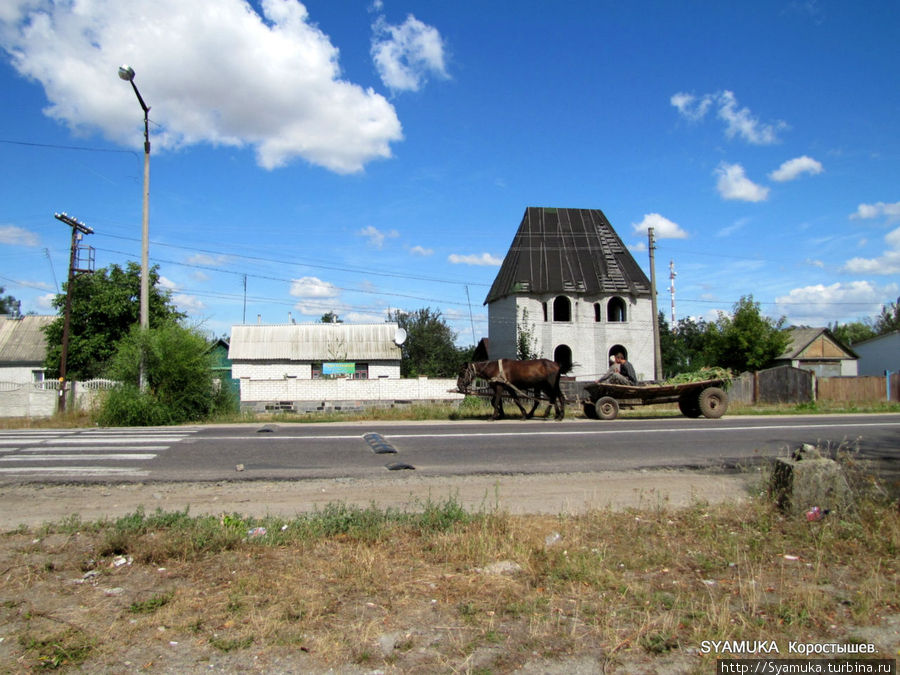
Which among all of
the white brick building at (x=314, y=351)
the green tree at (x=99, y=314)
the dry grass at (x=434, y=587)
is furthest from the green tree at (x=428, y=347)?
the dry grass at (x=434, y=587)

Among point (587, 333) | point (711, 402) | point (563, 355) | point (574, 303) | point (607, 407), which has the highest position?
point (574, 303)

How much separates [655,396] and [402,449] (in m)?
9.65

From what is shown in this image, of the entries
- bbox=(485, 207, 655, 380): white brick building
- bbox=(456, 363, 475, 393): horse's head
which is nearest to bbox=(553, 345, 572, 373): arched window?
bbox=(485, 207, 655, 380): white brick building

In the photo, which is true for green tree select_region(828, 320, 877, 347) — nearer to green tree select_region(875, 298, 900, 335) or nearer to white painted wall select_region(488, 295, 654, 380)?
green tree select_region(875, 298, 900, 335)

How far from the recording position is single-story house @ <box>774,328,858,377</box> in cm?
4847

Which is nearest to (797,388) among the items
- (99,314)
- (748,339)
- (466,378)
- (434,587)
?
(748,339)

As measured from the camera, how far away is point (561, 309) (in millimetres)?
41406

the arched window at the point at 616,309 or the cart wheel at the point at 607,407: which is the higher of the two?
the arched window at the point at 616,309

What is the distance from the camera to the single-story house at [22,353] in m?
45.2

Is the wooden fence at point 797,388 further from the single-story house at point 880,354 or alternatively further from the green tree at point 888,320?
the green tree at point 888,320

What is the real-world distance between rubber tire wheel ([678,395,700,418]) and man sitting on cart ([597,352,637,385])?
1904 millimetres

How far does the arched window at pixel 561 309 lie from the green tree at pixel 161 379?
2616cm

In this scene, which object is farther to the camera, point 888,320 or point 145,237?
point 888,320

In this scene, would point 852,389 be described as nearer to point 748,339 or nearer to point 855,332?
point 748,339
